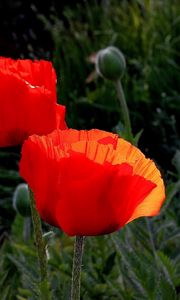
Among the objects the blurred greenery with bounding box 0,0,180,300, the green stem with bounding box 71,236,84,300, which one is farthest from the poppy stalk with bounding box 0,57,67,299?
the blurred greenery with bounding box 0,0,180,300

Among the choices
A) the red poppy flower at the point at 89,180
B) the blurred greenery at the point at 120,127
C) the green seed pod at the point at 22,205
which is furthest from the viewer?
the green seed pod at the point at 22,205

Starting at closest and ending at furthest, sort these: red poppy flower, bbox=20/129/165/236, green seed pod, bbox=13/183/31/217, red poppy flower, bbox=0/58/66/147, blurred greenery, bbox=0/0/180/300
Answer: red poppy flower, bbox=20/129/165/236 → red poppy flower, bbox=0/58/66/147 → blurred greenery, bbox=0/0/180/300 → green seed pod, bbox=13/183/31/217

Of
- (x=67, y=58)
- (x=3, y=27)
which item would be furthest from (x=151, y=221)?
(x=3, y=27)

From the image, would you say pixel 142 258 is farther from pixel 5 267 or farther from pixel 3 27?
pixel 3 27

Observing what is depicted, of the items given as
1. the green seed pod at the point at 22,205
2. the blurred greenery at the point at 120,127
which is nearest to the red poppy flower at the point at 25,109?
the blurred greenery at the point at 120,127

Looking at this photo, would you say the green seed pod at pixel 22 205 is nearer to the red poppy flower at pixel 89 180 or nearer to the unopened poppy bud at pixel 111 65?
the unopened poppy bud at pixel 111 65

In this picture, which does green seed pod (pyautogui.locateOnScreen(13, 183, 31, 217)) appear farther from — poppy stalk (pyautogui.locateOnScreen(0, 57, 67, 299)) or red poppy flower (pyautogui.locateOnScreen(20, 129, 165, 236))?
red poppy flower (pyautogui.locateOnScreen(20, 129, 165, 236))
